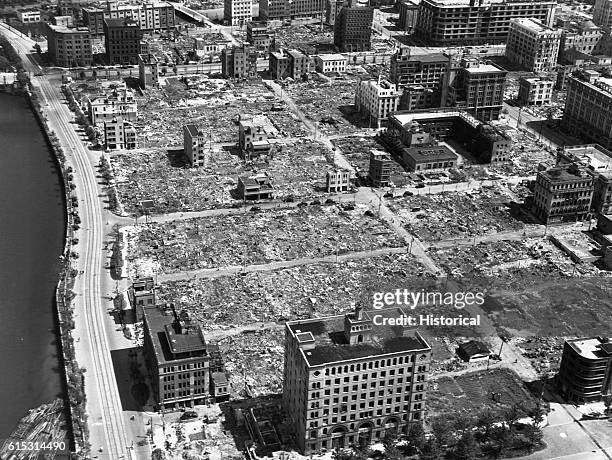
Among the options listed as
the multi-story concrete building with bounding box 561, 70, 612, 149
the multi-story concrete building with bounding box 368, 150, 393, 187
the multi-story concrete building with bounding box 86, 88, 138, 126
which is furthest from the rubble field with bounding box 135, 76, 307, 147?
the multi-story concrete building with bounding box 561, 70, 612, 149

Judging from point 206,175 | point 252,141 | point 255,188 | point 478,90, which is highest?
point 478,90

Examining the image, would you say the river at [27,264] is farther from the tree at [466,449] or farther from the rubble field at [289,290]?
the tree at [466,449]

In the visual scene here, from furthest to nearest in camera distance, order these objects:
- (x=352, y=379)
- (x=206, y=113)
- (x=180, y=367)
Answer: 1. (x=206, y=113)
2. (x=180, y=367)
3. (x=352, y=379)

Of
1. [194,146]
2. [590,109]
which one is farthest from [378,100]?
[194,146]

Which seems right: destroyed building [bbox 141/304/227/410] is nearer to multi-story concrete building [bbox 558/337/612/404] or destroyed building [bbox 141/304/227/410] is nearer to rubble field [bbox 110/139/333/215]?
multi-story concrete building [bbox 558/337/612/404]

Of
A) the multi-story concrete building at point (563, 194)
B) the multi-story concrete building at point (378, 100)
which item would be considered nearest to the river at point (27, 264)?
the multi-story concrete building at point (378, 100)

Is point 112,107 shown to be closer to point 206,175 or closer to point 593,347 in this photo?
point 206,175
